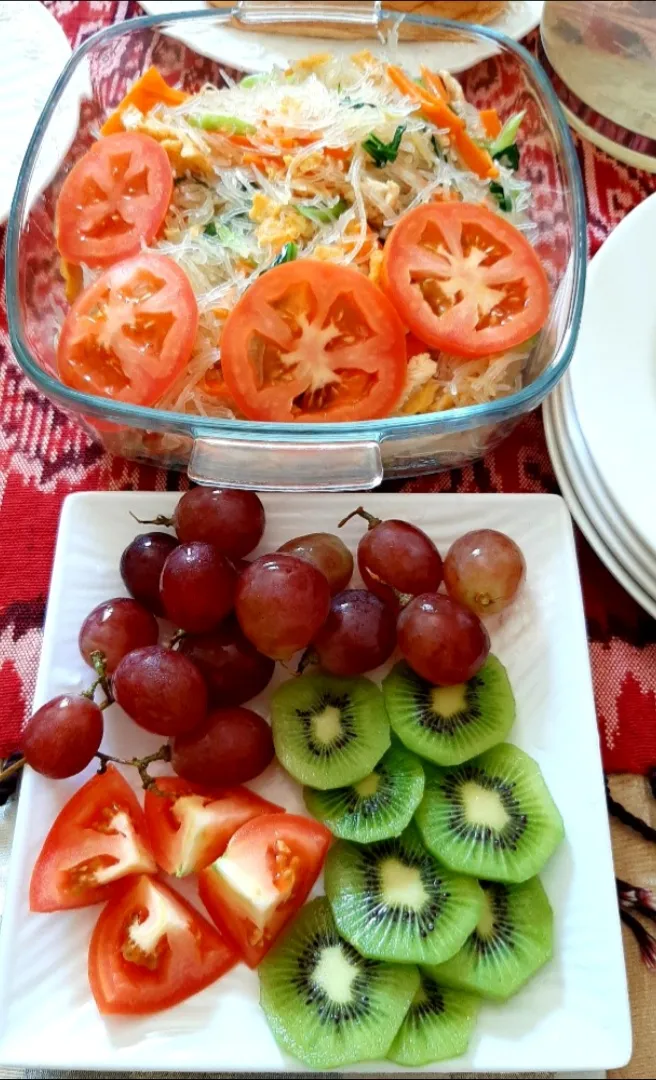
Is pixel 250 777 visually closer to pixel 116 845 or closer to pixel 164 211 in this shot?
pixel 116 845

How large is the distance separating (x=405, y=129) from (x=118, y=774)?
790 mm

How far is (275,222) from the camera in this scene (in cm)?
96

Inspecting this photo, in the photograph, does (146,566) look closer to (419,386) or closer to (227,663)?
(227,663)

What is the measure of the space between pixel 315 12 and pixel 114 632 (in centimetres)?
86

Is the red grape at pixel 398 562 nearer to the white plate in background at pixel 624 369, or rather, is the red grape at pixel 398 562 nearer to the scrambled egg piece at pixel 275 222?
the white plate in background at pixel 624 369

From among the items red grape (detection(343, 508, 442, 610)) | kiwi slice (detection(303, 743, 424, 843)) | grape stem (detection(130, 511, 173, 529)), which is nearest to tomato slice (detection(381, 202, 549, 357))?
red grape (detection(343, 508, 442, 610))

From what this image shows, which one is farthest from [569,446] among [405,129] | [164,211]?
[164,211]

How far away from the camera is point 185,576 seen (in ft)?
2.53

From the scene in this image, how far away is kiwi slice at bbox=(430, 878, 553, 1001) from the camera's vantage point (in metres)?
0.69

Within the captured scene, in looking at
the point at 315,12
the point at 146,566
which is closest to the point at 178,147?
the point at 315,12

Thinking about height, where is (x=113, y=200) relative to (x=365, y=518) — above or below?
above

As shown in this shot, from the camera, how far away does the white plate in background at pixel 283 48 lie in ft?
3.75

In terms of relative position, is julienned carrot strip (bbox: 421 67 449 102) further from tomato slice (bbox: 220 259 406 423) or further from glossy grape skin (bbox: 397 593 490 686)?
glossy grape skin (bbox: 397 593 490 686)

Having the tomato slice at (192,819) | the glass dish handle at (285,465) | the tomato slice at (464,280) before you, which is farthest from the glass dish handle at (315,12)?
the tomato slice at (192,819)
